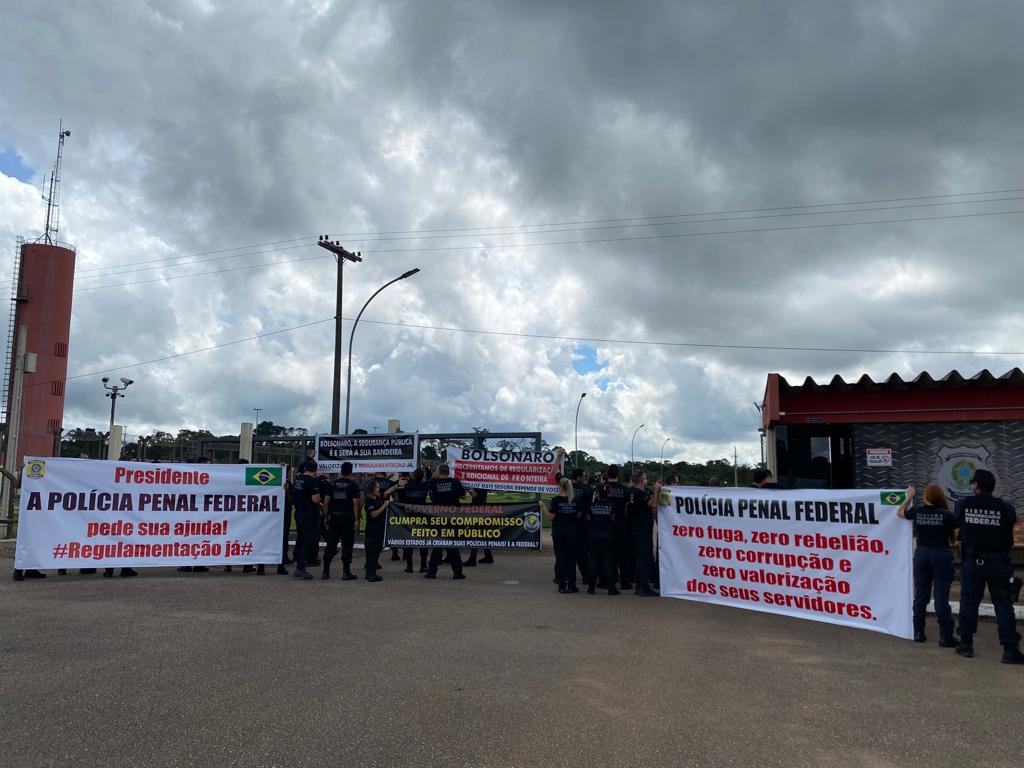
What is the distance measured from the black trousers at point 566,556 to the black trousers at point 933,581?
432cm

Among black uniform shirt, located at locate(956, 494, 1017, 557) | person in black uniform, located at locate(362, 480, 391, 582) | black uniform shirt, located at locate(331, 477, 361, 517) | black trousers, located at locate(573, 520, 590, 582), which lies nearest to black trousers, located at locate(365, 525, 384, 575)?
person in black uniform, located at locate(362, 480, 391, 582)

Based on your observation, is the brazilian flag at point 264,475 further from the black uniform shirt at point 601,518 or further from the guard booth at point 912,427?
the guard booth at point 912,427

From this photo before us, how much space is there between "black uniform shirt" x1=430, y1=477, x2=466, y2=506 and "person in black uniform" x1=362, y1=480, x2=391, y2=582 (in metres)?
0.76

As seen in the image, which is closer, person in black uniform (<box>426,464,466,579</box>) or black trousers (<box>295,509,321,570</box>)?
black trousers (<box>295,509,321,570</box>)

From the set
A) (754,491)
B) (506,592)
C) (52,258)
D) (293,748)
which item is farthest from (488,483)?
(52,258)

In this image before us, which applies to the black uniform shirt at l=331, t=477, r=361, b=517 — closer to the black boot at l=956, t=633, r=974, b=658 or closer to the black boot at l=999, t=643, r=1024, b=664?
the black boot at l=956, t=633, r=974, b=658

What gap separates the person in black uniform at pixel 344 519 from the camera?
11.5 meters

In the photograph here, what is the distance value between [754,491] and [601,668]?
4074mm

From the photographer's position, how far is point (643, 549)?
10250 millimetres

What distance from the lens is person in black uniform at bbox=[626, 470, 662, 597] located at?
403 inches

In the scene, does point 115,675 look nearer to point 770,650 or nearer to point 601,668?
point 601,668

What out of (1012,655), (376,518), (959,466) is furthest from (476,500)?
(959,466)

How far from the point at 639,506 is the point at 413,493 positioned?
3.97 m

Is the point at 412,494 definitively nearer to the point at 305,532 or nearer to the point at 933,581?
the point at 305,532
